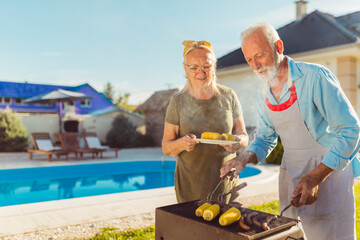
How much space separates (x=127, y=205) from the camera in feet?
14.8

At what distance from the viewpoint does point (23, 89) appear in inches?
1019

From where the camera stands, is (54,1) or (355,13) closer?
(355,13)

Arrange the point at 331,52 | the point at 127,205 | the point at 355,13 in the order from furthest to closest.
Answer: the point at 355,13
the point at 331,52
the point at 127,205

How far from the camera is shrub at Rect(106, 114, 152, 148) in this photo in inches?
685

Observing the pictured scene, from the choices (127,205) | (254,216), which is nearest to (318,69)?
(254,216)

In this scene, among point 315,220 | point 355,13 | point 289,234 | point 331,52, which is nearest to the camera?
point 289,234

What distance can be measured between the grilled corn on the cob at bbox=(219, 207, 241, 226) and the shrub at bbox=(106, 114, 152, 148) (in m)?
16.2

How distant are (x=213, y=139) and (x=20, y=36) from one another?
32977mm

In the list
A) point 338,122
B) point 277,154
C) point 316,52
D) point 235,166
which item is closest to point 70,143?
point 277,154

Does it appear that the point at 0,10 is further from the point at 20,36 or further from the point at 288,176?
the point at 288,176

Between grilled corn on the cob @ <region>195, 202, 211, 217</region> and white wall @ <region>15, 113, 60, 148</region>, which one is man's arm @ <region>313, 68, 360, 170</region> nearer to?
grilled corn on the cob @ <region>195, 202, 211, 217</region>

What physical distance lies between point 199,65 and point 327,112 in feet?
2.77

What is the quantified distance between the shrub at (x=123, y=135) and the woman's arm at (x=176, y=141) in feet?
50.8

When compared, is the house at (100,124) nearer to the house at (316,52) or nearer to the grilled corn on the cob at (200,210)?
the house at (316,52)
